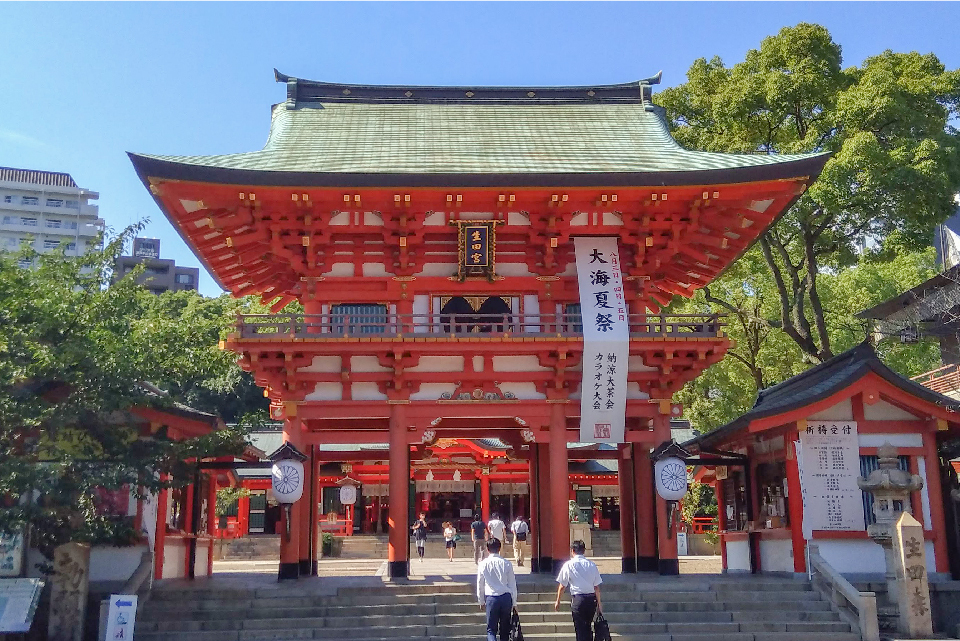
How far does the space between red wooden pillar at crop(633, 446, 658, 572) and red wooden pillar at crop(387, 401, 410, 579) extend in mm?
4755

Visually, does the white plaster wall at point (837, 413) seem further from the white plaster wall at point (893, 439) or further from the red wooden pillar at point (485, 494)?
the red wooden pillar at point (485, 494)

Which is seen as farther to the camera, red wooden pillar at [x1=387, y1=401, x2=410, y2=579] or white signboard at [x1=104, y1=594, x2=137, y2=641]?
red wooden pillar at [x1=387, y1=401, x2=410, y2=579]

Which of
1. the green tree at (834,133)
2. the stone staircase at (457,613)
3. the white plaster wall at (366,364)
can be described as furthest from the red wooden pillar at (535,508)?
the green tree at (834,133)

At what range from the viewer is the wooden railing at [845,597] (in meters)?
13.4

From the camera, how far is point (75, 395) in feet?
44.0

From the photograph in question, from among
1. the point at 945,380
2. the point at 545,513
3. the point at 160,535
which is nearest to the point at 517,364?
the point at 545,513

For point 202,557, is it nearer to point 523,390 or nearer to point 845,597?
point 523,390

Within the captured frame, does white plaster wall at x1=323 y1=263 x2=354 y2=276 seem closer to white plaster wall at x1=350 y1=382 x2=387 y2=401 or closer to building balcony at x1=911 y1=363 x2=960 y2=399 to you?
white plaster wall at x1=350 y1=382 x2=387 y2=401

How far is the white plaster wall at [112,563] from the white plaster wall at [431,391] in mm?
5701

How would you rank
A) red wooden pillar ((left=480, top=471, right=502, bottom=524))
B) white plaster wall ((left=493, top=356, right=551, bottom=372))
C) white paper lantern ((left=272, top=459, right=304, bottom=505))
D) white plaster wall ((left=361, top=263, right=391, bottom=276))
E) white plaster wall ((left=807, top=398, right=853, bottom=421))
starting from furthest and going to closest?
red wooden pillar ((left=480, top=471, right=502, bottom=524))
white plaster wall ((left=361, top=263, right=391, bottom=276))
white plaster wall ((left=493, top=356, right=551, bottom=372))
white plaster wall ((left=807, top=398, right=853, bottom=421))
white paper lantern ((left=272, top=459, right=304, bottom=505))

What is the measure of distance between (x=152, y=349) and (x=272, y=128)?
Answer: 8.85m

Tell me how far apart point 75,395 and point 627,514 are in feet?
37.0

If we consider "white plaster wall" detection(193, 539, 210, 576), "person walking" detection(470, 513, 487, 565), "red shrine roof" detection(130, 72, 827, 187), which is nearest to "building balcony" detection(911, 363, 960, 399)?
"red shrine roof" detection(130, 72, 827, 187)

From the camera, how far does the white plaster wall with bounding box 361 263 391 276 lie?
17906 mm
